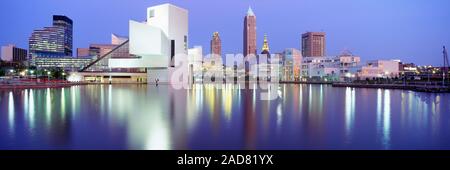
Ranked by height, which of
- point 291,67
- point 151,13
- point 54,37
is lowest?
point 291,67

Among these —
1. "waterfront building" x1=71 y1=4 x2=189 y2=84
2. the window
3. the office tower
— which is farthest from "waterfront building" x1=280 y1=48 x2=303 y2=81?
the office tower

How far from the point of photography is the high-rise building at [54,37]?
158125 mm

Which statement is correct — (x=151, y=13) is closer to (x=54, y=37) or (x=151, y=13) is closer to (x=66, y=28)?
(x=54, y=37)

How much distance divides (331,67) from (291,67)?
88.4 feet

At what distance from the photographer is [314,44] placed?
176125 millimetres

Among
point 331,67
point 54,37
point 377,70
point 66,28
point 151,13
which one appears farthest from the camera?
point 66,28

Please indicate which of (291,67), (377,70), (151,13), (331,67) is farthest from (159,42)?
(291,67)

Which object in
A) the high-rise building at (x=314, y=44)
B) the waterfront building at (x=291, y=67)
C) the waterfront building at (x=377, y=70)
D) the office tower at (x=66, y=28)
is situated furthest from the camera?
the high-rise building at (x=314, y=44)

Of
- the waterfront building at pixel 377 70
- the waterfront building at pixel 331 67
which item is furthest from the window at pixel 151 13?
the waterfront building at pixel 331 67

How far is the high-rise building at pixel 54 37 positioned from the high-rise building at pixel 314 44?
114669mm

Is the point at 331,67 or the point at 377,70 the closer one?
the point at 377,70

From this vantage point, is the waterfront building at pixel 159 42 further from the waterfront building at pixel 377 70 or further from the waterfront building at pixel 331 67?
the waterfront building at pixel 331 67
